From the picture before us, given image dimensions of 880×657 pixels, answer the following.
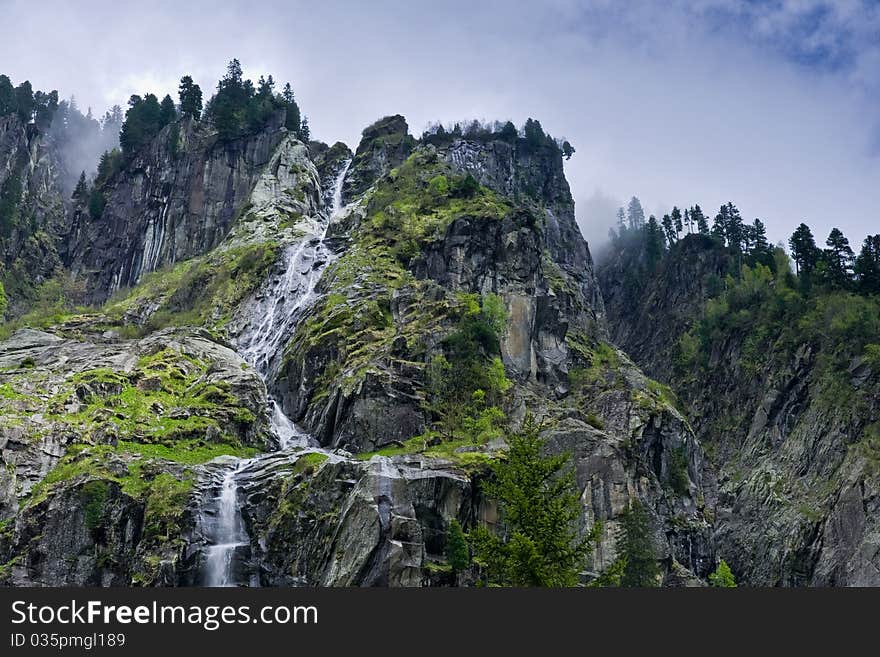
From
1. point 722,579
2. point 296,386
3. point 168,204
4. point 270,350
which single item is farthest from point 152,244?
point 722,579

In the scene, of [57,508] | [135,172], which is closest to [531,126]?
[135,172]

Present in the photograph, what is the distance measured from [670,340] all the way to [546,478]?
3453 inches

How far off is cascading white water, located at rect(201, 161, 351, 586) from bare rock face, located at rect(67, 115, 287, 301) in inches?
552

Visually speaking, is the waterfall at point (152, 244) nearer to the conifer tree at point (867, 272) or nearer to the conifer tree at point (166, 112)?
the conifer tree at point (166, 112)

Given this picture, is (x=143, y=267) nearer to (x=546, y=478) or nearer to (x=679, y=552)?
(x=679, y=552)

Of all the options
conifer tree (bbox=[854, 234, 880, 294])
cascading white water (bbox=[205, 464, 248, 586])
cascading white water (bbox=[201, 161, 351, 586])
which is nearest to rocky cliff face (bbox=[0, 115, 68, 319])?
cascading white water (bbox=[201, 161, 351, 586])

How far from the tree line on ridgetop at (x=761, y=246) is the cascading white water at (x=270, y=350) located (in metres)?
55.2

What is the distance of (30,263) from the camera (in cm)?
11406

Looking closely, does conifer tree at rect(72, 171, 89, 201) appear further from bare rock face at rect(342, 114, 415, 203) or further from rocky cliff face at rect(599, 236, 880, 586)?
rocky cliff face at rect(599, 236, 880, 586)

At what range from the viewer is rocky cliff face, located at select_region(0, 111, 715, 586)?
5009cm

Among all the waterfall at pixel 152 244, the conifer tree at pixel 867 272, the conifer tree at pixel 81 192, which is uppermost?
the conifer tree at pixel 81 192

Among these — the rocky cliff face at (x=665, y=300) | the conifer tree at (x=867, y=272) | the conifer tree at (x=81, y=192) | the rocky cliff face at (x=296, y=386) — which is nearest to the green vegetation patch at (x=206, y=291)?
the rocky cliff face at (x=296, y=386)

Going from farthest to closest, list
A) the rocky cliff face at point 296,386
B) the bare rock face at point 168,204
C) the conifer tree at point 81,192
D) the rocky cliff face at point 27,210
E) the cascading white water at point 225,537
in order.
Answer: the conifer tree at point 81,192
the bare rock face at point 168,204
the rocky cliff face at point 27,210
the cascading white water at point 225,537
the rocky cliff face at point 296,386

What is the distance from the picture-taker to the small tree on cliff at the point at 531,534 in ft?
114
